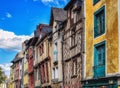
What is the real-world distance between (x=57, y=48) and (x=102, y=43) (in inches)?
515

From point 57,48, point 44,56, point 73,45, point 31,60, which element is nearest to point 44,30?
point 44,56

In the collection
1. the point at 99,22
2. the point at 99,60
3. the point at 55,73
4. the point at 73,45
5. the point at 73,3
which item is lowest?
the point at 55,73

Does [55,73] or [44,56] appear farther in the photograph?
[44,56]

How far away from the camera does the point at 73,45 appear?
34.4m

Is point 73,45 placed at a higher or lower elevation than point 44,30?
lower

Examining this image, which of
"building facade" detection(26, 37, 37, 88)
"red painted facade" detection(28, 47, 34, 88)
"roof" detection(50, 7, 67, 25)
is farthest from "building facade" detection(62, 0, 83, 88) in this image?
"red painted facade" detection(28, 47, 34, 88)

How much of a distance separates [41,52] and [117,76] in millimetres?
25721

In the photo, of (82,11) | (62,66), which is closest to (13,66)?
(62,66)

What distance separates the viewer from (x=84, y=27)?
30.9m

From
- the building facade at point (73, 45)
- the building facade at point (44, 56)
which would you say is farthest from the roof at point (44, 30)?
the building facade at point (73, 45)

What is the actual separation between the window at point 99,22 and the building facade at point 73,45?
3055mm

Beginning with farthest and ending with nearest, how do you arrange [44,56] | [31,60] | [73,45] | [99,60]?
[31,60] < [44,56] < [73,45] < [99,60]

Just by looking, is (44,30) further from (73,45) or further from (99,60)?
(99,60)

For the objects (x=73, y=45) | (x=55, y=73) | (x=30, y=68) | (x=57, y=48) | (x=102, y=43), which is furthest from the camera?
(x=30, y=68)
